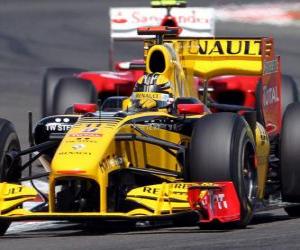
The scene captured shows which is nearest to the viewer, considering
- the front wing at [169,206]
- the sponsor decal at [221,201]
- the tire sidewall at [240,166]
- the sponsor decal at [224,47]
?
→ the front wing at [169,206]

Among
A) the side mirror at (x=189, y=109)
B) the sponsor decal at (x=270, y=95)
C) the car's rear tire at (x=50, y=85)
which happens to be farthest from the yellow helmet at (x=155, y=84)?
the car's rear tire at (x=50, y=85)

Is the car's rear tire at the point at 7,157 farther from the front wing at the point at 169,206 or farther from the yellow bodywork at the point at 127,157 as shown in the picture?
the front wing at the point at 169,206

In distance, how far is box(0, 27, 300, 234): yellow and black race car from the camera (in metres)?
9.95

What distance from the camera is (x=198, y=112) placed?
36.2 ft

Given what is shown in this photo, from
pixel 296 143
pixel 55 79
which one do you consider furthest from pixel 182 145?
pixel 55 79

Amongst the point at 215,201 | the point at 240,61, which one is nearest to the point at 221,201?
the point at 215,201

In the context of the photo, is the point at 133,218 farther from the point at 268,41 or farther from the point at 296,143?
the point at 268,41

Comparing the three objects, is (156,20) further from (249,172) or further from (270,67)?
(249,172)

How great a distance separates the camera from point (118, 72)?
748 inches

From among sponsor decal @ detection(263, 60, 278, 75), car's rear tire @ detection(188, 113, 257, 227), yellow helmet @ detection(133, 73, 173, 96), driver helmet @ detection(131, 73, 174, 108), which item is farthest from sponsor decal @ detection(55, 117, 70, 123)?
sponsor decal @ detection(263, 60, 278, 75)

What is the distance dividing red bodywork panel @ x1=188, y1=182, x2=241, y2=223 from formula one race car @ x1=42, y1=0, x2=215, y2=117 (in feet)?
12.9

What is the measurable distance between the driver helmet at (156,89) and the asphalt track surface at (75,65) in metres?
1.35

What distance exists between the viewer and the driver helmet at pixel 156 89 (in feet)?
38.4

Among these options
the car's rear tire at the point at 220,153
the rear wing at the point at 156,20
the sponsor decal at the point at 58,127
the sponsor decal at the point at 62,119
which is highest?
the rear wing at the point at 156,20
